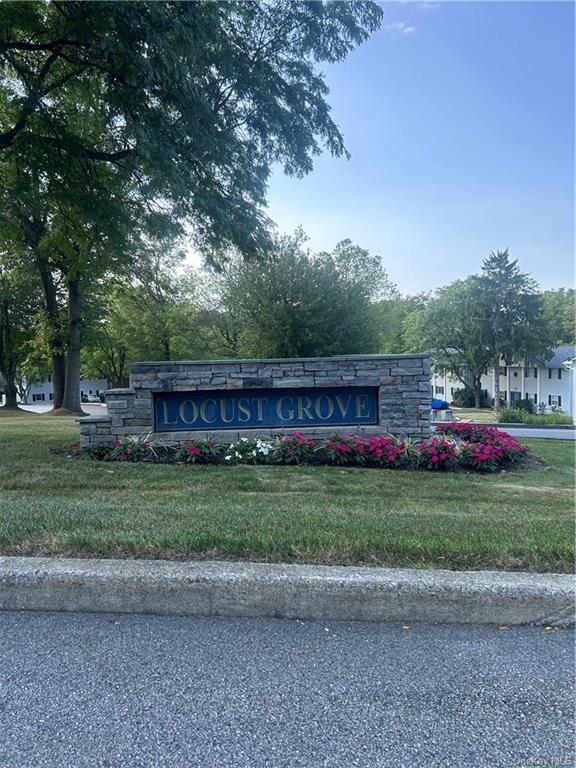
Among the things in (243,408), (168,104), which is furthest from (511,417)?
(168,104)

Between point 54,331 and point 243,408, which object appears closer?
point 243,408

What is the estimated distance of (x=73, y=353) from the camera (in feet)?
62.0

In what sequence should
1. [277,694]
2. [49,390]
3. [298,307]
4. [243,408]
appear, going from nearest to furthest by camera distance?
[277,694] < [243,408] < [298,307] < [49,390]

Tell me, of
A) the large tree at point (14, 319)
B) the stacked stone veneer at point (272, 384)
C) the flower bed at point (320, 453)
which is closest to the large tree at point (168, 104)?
the stacked stone veneer at point (272, 384)

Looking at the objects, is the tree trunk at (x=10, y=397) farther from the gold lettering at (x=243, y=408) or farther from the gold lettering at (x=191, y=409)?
the gold lettering at (x=243, y=408)

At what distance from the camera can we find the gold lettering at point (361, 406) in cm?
773

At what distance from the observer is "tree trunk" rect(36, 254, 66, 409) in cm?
1888

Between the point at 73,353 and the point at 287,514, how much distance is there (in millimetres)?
17372

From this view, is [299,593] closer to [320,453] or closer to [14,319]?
[320,453]

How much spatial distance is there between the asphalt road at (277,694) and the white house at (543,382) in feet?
132

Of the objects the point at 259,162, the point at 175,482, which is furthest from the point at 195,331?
the point at 175,482

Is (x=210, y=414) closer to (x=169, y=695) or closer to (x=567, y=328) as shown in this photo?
(x=169, y=695)

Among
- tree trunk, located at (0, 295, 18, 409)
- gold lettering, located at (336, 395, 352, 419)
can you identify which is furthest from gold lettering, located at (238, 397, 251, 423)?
tree trunk, located at (0, 295, 18, 409)

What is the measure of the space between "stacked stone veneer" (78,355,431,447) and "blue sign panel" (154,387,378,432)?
110 mm
